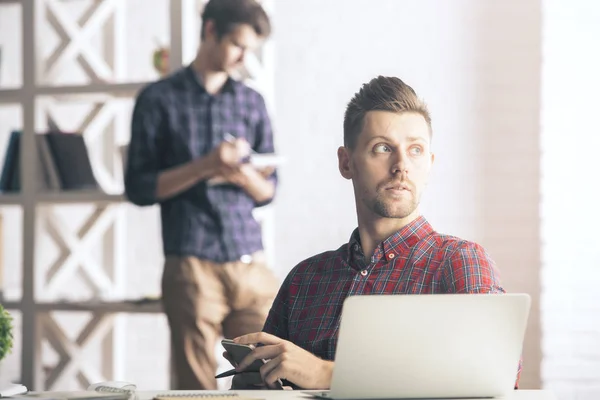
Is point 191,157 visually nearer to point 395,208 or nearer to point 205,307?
point 205,307

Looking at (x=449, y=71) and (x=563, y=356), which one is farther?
(x=449, y=71)

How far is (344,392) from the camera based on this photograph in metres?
1.52

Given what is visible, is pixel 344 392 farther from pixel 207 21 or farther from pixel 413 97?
pixel 207 21

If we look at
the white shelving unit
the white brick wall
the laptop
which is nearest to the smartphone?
the laptop

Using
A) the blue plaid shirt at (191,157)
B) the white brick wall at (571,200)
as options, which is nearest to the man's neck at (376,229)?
the blue plaid shirt at (191,157)

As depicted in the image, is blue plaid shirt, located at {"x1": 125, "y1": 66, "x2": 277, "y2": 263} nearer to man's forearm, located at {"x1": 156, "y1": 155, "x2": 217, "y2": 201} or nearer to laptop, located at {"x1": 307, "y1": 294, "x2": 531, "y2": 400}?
man's forearm, located at {"x1": 156, "y1": 155, "x2": 217, "y2": 201}

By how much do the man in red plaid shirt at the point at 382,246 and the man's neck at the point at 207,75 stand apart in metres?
Answer: 1.34

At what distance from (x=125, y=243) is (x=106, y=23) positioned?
41.4 inches

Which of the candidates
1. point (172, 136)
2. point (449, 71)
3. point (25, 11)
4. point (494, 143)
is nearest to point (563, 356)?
point (494, 143)

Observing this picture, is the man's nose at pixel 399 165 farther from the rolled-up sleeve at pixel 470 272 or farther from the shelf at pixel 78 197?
the shelf at pixel 78 197

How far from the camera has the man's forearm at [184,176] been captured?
3143mm

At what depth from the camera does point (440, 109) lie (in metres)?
4.00

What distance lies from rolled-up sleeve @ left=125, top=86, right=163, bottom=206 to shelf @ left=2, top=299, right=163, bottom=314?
416 mm

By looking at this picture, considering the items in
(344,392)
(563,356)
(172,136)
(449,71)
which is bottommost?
(563,356)
